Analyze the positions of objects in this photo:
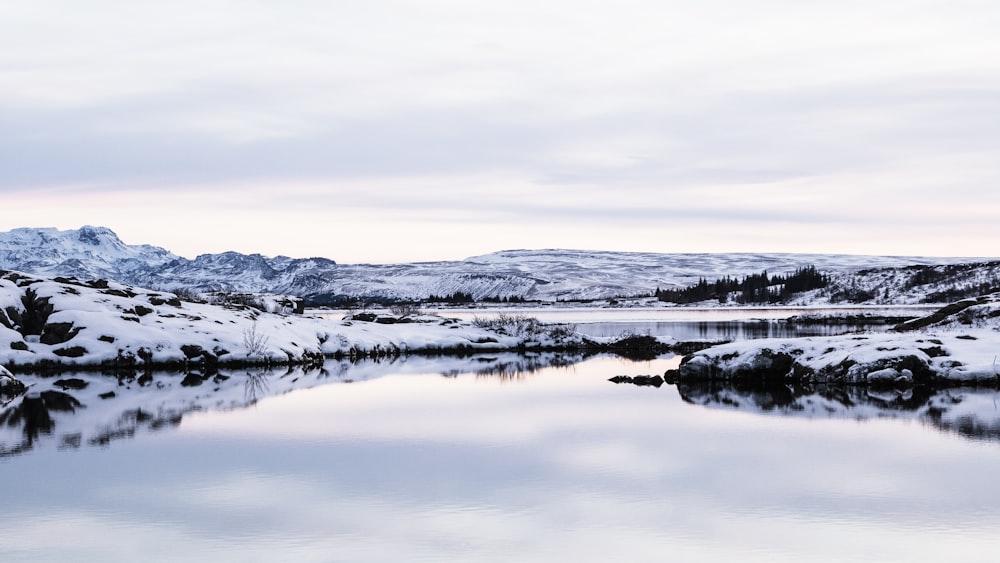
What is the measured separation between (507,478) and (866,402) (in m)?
15.4

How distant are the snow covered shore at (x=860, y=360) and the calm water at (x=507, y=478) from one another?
1916 mm

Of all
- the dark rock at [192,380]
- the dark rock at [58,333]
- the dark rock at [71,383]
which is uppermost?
the dark rock at [58,333]

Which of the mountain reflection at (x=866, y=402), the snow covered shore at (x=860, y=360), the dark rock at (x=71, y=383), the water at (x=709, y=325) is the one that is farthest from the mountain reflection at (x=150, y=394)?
the water at (x=709, y=325)

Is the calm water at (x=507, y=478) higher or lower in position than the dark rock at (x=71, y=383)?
higher

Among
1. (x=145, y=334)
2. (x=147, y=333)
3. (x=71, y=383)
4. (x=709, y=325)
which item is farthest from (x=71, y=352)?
(x=709, y=325)

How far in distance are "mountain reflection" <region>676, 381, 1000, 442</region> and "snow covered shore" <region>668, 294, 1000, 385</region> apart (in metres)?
0.64

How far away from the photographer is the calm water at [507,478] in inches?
526

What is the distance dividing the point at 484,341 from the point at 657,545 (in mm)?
46073

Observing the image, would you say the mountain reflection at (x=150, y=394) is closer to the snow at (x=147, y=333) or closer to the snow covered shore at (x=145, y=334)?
the snow covered shore at (x=145, y=334)

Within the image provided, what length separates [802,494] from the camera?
16.4m

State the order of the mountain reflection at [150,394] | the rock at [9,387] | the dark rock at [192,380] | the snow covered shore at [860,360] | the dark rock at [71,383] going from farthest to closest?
the dark rock at [192,380] < the dark rock at [71,383] < the snow covered shore at [860,360] < the rock at [9,387] < the mountain reflection at [150,394]

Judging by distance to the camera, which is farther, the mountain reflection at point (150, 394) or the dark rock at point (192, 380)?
the dark rock at point (192, 380)

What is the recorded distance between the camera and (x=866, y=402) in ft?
98.0

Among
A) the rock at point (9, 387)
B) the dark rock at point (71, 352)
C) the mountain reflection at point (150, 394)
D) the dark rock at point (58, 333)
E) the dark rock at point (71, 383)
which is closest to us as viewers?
the mountain reflection at point (150, 394)
